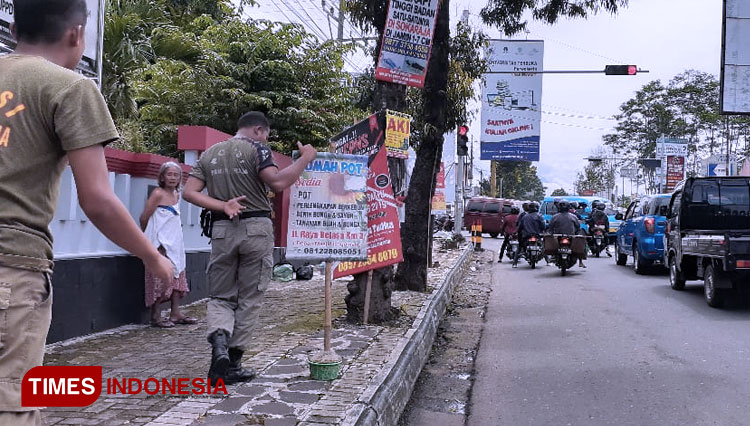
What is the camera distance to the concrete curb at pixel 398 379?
13.7 ft

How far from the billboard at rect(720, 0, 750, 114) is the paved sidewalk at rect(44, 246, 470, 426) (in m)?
13.3

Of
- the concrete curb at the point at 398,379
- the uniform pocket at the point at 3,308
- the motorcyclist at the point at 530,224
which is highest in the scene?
the uniform pocket at the point at 3,308

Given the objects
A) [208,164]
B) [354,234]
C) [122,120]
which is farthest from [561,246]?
[208,164]

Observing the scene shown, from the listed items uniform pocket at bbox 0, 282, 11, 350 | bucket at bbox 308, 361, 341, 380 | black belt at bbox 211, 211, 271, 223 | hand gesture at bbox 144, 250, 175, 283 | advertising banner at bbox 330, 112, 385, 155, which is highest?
advertising banner at bbox 330, 112, 385, 155

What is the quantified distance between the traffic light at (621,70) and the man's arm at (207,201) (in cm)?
1686

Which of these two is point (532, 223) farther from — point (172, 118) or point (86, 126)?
point (86, 126)

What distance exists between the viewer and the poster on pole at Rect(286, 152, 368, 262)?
17.5 feet

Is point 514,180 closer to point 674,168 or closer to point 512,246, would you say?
point 674,168

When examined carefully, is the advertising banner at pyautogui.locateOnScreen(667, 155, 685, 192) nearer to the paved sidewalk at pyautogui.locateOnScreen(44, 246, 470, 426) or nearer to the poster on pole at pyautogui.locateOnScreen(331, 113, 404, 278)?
the paved sidewalk at pyautogui.locateOnScreen(44, 246, 470, 426)

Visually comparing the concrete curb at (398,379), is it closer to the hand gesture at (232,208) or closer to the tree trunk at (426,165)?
the tree trunk at (426,165)

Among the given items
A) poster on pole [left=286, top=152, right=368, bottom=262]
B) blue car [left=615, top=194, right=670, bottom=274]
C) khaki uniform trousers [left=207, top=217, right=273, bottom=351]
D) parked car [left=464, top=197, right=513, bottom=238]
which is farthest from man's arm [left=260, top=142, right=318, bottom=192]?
parked car [left=464, top=197, right=513, bottom=238]

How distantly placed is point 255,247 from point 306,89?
10030 mm

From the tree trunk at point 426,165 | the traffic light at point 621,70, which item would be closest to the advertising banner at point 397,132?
the tree trunk at point 426,165

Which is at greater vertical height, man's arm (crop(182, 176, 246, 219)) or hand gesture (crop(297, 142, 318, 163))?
hand gesture (crop(297, 142, 318, 163))
